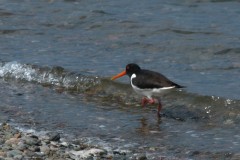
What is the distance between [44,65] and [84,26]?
2943 mm

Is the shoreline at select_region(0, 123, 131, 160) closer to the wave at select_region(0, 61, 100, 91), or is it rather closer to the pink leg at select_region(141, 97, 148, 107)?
the pink leg at select_region(141, 97, 148, 107)

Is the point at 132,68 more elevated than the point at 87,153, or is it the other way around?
the point at 132,68

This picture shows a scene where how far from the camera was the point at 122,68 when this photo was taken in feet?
40.8

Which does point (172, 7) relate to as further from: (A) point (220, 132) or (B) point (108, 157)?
(B) point (108, 157)

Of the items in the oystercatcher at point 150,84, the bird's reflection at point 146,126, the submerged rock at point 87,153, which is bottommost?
the bird's reflection at point 146,126

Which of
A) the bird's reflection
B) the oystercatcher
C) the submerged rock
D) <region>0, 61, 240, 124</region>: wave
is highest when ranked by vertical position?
the oystercatcher

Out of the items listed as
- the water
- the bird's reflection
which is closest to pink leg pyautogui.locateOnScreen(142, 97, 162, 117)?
→ the water

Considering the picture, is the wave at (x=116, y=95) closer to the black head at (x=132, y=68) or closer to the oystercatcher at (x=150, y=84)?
the oystercatcher at (x=150, y=84)

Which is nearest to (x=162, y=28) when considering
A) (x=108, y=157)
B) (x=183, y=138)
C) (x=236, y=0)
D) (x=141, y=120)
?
(x=236, y=0)

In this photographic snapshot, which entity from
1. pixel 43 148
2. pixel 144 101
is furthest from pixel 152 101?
pixel 43 148

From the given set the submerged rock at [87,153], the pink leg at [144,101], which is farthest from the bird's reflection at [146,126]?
the submerged rock at [87,153]

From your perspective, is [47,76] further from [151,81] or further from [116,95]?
[151,81]

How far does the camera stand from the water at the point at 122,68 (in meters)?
9.23

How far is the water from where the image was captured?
30.3 ft
